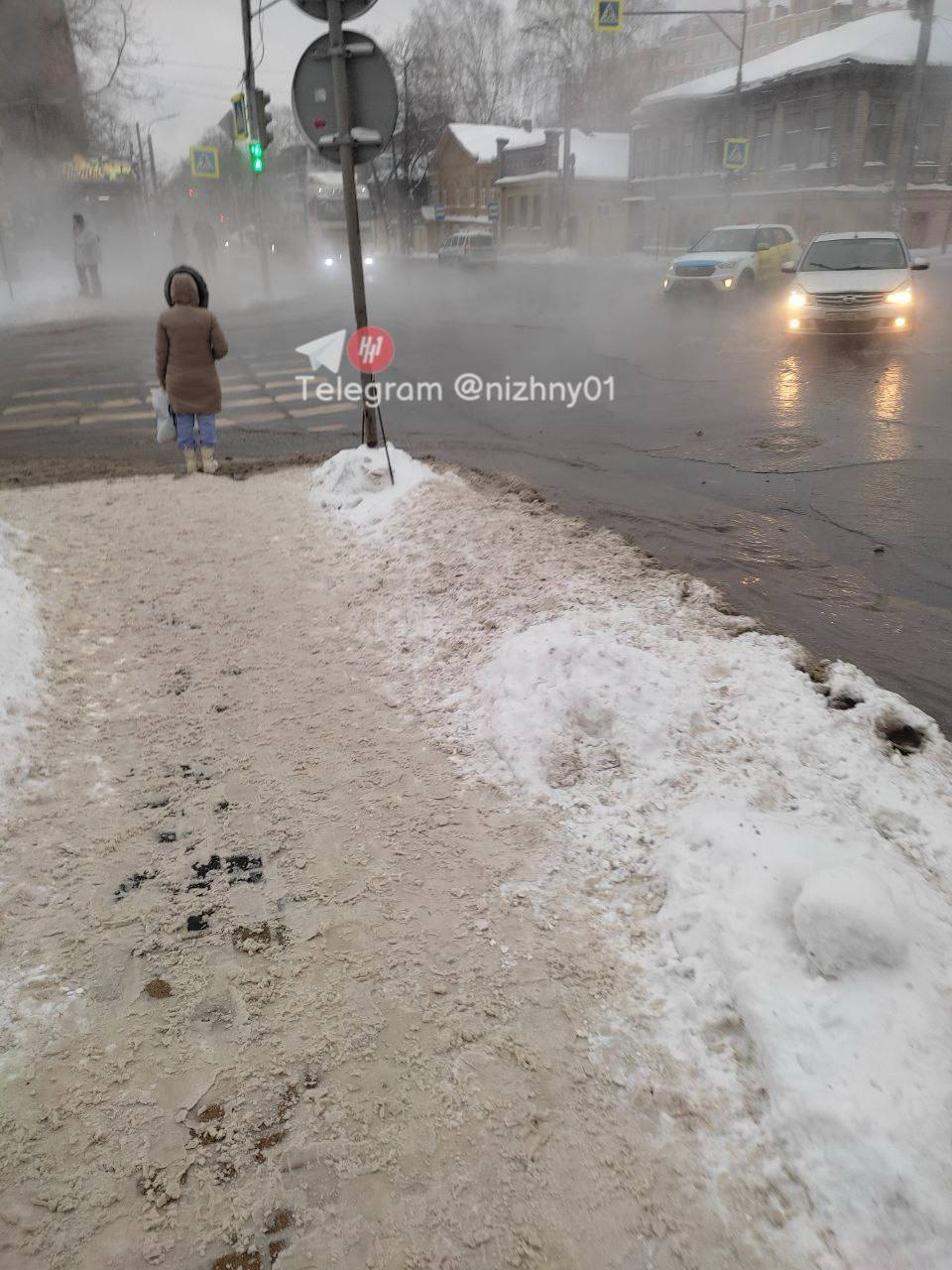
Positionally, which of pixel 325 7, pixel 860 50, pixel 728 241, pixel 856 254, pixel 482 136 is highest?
pixel 482 136

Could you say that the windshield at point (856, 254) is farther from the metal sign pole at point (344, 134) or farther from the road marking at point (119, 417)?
the road marking at point (119, 417)

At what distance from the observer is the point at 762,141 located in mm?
40344

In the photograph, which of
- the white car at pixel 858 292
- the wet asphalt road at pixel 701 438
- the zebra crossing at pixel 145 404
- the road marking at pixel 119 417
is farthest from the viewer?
the white car at pixel 858 292

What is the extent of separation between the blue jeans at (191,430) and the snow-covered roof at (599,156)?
54.6 meters

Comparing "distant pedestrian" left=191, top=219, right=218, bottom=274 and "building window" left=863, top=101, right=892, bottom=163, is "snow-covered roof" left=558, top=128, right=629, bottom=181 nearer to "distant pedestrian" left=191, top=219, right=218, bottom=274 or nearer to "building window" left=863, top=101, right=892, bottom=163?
"building window" left=863, top=101, right=892, bottom=163

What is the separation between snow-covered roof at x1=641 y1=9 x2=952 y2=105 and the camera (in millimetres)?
35562

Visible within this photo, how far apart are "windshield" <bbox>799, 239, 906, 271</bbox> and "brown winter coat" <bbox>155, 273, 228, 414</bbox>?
11.4m

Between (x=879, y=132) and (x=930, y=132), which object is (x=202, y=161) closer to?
(x=879, y=132)

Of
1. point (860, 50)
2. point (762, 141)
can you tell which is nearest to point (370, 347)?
point (860, 50)

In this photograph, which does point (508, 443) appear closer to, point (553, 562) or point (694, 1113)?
point (553, 562)

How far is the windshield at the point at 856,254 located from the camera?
1414 centimetres

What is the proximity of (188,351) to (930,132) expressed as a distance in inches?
1691

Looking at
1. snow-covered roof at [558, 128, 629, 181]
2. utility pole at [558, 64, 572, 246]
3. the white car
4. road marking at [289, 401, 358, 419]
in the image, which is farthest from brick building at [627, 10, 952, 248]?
road marking at [289, 401, 358, 419]

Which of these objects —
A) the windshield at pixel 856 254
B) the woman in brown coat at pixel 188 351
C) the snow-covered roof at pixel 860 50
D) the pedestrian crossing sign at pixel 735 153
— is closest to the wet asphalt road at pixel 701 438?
the woman in brown coat at pixel 188 351
